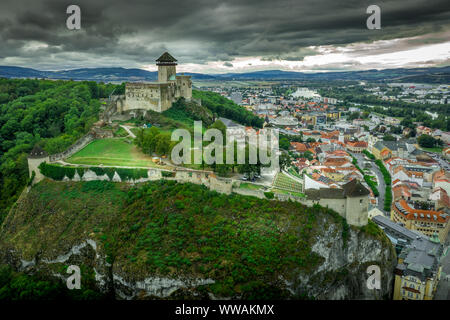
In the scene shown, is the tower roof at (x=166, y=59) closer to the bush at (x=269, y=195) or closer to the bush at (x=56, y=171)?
the bush at (x=56, y=171)

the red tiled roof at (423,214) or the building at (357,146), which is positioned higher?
the building at (357,146)

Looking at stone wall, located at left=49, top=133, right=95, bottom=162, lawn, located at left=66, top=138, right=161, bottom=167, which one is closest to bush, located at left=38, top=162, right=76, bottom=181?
stone wall, located at left=49, top=133, right=95, bottom=162

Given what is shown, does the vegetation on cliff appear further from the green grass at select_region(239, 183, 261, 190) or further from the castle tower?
the green grass at select_region(239, 183, 261, 190)

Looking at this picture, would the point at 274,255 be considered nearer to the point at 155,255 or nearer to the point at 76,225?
the point at 155,255

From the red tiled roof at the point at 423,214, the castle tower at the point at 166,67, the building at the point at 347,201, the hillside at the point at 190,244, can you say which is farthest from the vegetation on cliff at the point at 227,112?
the building at the point at 347,201

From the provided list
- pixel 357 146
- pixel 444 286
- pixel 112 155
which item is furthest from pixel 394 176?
pixel 112 155

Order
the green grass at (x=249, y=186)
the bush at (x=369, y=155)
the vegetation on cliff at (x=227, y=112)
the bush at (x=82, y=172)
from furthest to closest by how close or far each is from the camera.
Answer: the bush at (x=369, y=155) < the vegetation on cliff at (x=227, y=112) < the bush at (x=82, y=172) < the green grass at (x=249, y=186)
